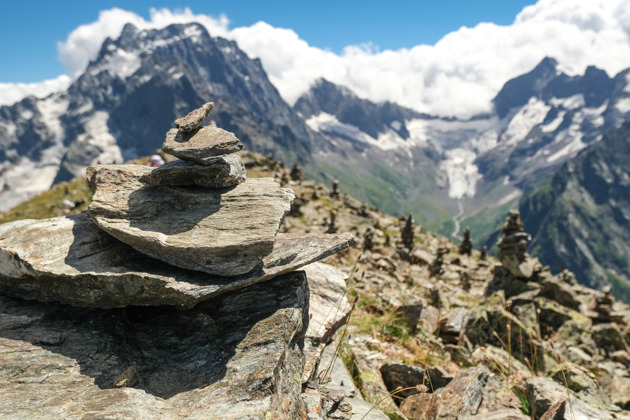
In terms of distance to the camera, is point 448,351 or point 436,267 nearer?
point 448,351

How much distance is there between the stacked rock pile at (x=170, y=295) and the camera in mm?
7488

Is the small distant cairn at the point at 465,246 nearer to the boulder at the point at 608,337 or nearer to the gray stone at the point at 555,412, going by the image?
the boulder at the point at 608,337

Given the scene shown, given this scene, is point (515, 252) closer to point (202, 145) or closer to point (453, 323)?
point (453, 323)

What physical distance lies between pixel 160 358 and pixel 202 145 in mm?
5240

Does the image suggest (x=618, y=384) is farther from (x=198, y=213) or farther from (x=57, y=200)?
(x=57, y=200)

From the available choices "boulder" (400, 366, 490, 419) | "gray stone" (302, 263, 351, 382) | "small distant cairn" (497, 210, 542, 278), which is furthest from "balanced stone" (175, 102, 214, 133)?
"small distant cairn" (497, 210, 542, 278)

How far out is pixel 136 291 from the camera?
8367 millimetres

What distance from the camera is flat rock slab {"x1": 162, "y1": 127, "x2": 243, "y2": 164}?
1009cm

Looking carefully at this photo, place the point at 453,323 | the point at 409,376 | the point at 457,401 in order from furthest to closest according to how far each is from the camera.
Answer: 1. the point at 453,323
2. the point at 409,376
3. the point at 457,401

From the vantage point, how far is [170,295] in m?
8.23

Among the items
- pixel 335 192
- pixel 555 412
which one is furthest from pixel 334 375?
pixel 335 192

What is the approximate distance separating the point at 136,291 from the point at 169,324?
54.7 inches

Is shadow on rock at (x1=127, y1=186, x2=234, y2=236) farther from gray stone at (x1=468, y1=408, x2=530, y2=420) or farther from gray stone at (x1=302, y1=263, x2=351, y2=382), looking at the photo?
gray stone at (x1=468, y1=408, x2=530, y2=420)

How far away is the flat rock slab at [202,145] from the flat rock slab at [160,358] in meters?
3.67
